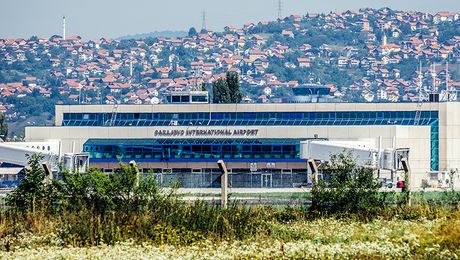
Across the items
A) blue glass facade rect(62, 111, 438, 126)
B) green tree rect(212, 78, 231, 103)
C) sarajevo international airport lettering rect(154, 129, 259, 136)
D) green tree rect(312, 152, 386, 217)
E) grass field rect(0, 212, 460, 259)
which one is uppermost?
green tree rect(212, 78, 231, 103)

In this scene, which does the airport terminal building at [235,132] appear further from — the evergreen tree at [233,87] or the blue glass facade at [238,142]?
the evergreen tree at [233,87]

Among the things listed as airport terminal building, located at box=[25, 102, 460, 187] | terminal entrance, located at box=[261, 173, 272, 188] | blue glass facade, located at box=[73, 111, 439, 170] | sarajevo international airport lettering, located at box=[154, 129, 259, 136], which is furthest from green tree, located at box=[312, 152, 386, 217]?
sarajevo international airport lettering, located at box=[154, 129, 259, 136]

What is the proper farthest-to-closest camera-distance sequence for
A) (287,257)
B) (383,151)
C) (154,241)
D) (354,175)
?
(383,151)
(354,175)
(154,241)
(287,257)

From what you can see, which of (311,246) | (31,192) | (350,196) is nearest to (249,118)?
(350,196)

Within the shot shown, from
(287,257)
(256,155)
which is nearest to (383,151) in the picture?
(256,155)

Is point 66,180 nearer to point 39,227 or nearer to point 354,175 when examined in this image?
point 39,227

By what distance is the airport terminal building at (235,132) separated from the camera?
396ft

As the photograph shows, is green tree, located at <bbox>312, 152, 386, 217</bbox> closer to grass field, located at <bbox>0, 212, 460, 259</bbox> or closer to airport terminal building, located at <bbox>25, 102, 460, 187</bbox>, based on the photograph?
grass field, located at <bbox>0, 212, 460, 259</bbox>

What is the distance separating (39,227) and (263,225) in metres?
6.88

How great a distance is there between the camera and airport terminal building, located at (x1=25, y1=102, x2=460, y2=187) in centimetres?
12062

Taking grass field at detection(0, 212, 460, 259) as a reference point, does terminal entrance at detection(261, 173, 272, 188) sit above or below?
above

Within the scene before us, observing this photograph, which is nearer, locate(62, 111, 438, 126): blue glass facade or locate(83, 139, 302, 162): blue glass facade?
locate(83, 139, 302, 162): blue glass facade

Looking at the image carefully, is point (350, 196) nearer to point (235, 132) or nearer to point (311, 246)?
point (311, 246)

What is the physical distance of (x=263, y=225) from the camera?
4550 cm
